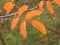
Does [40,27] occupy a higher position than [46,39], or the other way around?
[40,27]

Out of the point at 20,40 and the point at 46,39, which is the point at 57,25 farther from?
the point at 20,40

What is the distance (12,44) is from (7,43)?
0.24 ft

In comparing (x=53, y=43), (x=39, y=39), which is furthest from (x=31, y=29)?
(x=53, y=43)

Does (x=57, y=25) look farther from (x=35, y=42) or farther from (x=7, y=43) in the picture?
(x=7, y=43)

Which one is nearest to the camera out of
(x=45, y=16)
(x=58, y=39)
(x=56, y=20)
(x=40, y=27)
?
(x=40, y=27)

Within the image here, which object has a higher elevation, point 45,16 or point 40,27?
point 40,27

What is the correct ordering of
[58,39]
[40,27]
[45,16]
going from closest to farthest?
[40,27], [58,39], [45,16]

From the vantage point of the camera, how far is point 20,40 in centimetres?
263

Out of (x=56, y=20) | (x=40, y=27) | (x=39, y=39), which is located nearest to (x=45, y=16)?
(x=56, y=20)

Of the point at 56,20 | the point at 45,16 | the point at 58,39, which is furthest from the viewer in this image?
the point at 45,16

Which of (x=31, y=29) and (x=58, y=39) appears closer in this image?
(x=58, y=39)

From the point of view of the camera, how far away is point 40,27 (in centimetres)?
87

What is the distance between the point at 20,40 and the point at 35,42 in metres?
0.20

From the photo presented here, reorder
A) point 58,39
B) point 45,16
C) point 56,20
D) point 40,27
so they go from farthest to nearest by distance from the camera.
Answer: point 45,16
point 56,20
point 58,39
point 40,27
